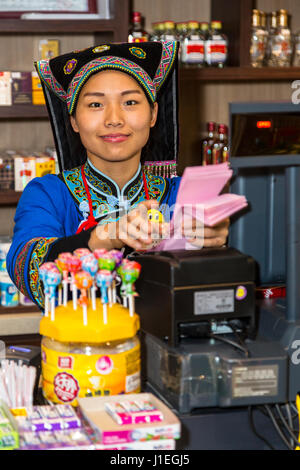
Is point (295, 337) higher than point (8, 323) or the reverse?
higher

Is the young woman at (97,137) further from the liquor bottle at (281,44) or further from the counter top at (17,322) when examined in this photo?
the liquor bottle at (281,44)

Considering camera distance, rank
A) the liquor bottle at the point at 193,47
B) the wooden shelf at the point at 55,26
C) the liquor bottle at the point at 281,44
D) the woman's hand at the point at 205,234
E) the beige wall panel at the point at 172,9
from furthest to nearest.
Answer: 1. the beige wall panel at the point at 172,9
2. the liquor bottle at the point at 281,44
3. the liquor bottle at the point at 193,47
4. the wooden shelf at the point at 55,26
5. the woman's hand at the point at 205,234

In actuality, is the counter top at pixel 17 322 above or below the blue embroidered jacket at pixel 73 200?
below

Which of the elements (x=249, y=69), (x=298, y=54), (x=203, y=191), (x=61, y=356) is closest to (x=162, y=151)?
(x=203, y=191)

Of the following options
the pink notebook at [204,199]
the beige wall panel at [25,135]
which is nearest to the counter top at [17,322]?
the beige wall panel at [25,135]

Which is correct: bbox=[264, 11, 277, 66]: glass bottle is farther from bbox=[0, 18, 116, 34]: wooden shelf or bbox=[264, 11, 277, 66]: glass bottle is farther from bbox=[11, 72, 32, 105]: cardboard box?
bbox=[11, 72, 32, 105]: cardboard box

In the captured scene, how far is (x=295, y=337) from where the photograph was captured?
1.21 metres

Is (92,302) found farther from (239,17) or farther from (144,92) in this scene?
(239,17)

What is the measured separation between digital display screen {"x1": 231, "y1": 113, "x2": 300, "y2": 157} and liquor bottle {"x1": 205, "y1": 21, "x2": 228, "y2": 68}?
2097 mm

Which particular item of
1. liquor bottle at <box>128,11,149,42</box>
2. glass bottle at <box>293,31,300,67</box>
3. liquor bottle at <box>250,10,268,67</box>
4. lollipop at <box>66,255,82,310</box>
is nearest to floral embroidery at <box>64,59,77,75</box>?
lollipop at <box>66,255,82,310</box>

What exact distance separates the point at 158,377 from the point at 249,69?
7.66ft

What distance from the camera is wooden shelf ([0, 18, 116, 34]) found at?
3.03 m

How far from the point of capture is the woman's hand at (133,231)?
1.24m

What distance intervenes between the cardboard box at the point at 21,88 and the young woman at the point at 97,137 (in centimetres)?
117
